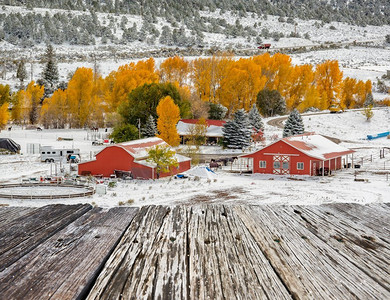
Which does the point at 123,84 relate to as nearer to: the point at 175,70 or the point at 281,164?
the point at 175,70

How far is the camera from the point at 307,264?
2463 mm

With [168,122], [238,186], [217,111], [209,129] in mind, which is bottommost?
[238,186]

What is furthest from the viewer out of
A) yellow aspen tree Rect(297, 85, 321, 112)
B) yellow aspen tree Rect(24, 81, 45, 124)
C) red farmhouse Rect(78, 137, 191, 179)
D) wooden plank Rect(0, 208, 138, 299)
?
yellow aspen tree Rect(297, 85, 321, 112)

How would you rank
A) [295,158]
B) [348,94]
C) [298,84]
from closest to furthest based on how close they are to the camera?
[295,158], [298,84], [348,94]

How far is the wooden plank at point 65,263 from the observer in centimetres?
210

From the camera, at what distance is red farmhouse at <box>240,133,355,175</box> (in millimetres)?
33562

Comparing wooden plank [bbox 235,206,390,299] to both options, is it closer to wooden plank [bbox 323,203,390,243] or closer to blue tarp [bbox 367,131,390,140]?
wooden plank [bbox 323,203,390,243]

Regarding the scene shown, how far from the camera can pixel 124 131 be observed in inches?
1853

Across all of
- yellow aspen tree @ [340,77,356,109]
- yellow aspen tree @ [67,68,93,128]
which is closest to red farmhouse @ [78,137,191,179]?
yellow aspen tree @ [67,68,93,128]

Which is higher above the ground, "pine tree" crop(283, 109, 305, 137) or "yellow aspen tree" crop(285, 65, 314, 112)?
"yellow aspen tree" crop(285, 65, 314, 112)

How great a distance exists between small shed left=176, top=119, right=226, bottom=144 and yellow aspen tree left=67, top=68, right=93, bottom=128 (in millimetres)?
17373

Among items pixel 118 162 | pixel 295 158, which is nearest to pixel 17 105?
pixel 118 162

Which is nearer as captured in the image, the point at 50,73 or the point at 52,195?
the point at 52,195

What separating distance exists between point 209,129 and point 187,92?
1044cm
